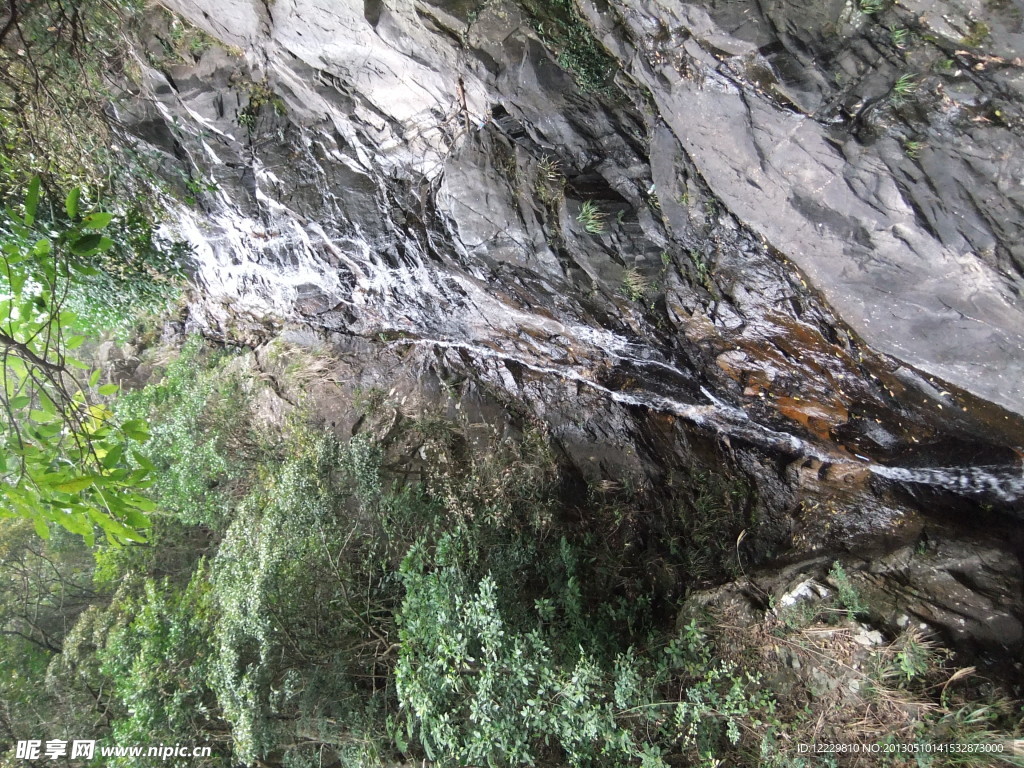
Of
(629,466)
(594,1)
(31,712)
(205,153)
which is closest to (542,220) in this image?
(594,1)

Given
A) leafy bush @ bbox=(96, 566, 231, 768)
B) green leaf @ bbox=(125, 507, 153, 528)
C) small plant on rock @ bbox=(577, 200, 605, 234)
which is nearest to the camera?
green leaf @ bbox=(125, 507, 153, 528)

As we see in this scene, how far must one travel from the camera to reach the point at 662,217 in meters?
4.73

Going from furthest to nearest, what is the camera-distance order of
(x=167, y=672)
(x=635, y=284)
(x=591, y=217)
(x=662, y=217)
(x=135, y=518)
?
(x=167, y=672), (x=635, y=284), (x=591, y=217), (x=662, y=217), (x=135, y=518)

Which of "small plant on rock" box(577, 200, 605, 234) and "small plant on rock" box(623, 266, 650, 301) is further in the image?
"small plant on rock" box(623, 266, 650, 301)

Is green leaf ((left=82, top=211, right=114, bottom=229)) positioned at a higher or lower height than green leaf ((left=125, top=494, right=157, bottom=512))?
higher

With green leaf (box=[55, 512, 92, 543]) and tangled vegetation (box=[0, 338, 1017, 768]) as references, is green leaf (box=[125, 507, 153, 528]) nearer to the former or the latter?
green leaf (box=[55, 512, 92, 543])

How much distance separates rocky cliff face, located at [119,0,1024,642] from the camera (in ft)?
11.2

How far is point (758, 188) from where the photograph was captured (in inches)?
158

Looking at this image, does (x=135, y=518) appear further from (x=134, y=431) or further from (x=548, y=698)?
(x=548, y=698)

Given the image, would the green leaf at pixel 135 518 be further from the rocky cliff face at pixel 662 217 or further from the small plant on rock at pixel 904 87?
the small plant on rock at pixel 904 87

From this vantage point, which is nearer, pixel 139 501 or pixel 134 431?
pixel 139 501

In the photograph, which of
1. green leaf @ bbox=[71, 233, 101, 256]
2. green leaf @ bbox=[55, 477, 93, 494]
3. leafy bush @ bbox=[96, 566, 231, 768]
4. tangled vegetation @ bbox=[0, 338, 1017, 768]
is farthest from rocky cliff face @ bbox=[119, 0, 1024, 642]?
green leaf @ bbox=[55, 477, 93, 494]

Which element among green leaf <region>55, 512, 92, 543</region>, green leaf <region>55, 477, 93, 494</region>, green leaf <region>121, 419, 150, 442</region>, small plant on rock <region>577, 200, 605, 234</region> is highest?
small plant on rock <region>577, 200, 605, 234</region>

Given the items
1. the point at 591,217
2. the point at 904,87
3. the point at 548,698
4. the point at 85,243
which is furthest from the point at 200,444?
the point at 904,87
